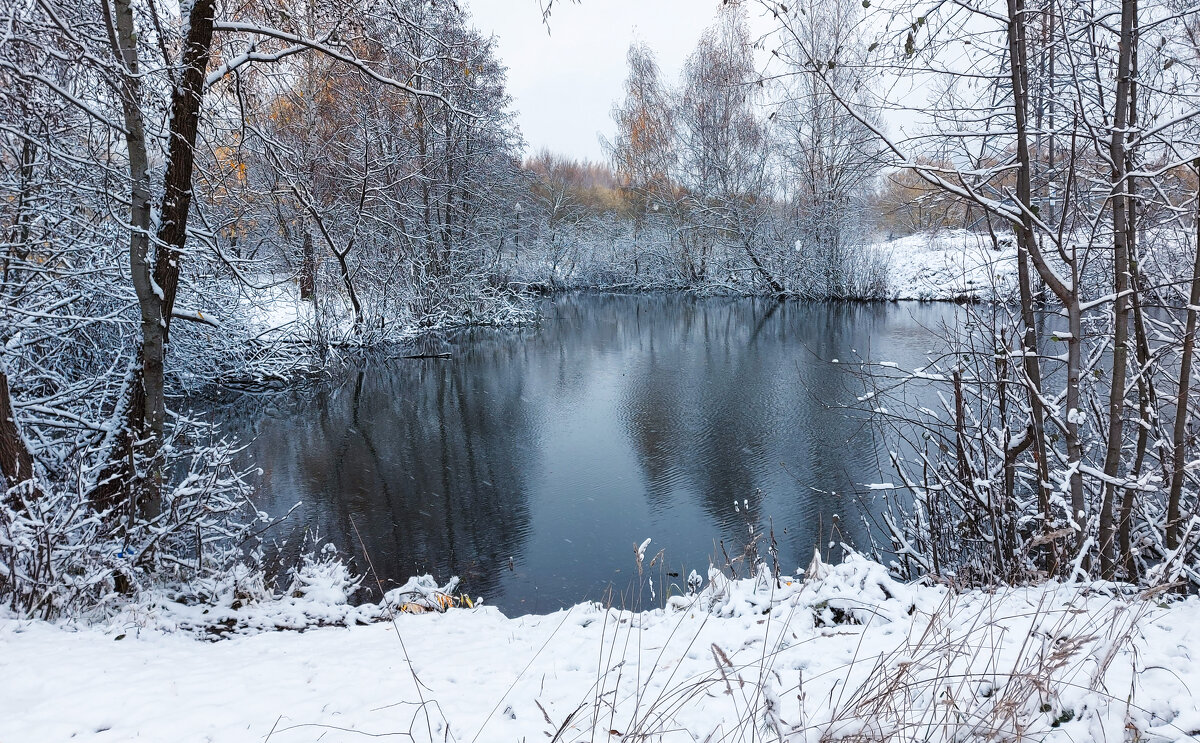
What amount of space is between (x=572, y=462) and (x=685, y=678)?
5.68 metres

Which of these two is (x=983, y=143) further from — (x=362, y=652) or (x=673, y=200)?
(x=673, y=200)

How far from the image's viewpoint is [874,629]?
297 cm

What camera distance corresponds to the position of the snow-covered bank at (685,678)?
2.03 metres

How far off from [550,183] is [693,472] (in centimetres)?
2680

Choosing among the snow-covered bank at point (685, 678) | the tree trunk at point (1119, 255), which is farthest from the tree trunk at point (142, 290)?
the tree trunk at point (1119, 255)

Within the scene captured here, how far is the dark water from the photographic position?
18.9 feet

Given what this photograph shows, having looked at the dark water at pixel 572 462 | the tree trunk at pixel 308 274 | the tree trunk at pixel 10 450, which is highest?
the tree trunk at pixel 308 274

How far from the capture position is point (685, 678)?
2.58m

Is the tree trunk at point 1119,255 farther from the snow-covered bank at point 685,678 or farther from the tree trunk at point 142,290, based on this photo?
the tree trunk at point 142,290

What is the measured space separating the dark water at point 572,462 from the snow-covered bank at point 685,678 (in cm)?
105

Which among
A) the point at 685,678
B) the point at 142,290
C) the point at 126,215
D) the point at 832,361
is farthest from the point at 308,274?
the point at 685,678

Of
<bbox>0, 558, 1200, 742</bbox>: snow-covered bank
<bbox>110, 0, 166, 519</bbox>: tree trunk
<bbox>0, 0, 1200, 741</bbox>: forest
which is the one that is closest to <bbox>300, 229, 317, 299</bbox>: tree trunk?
<bbox>0, 0, 1200, 741</bbox>: forest

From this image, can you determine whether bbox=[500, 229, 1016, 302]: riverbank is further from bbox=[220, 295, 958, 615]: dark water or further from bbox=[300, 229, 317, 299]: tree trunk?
bbox=[300, 229, 317, 299]: tree trunk

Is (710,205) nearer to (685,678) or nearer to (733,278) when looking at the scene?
(733,278)
